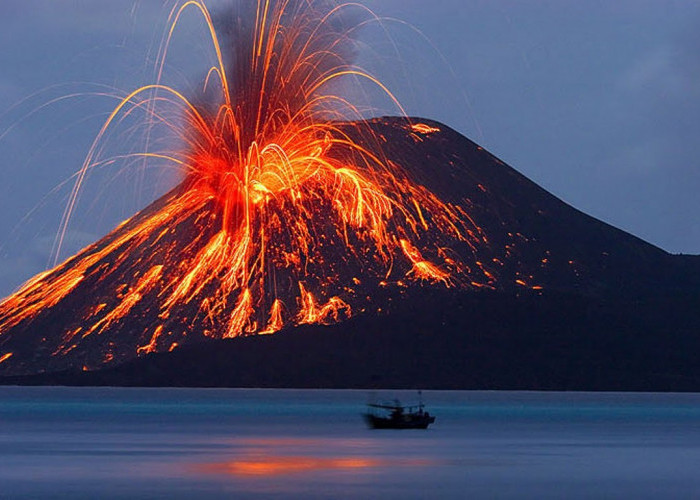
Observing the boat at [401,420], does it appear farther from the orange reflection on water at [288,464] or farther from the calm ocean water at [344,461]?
the orange reflection on water at [288,464]

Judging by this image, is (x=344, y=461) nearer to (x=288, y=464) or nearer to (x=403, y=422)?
(x=288, y=464)

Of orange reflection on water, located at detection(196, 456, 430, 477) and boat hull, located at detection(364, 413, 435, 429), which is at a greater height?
boat hull, located at detection(364, 413, 435, 429)

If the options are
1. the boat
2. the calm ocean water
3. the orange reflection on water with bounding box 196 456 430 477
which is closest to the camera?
the calm ocean water

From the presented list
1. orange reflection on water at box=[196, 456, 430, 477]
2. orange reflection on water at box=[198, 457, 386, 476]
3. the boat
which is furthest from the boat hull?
orange reflection on water at box=[198, 457, 386, 476]

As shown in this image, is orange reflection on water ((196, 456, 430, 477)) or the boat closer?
orange reflection on water ((196, 456, 430, 477))

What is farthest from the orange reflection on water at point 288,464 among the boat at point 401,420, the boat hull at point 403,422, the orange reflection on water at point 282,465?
the boat hull at point 403,422

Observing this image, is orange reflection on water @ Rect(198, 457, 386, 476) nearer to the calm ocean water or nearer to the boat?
the calm ocean water

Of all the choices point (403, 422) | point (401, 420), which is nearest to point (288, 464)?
point (403, 422)

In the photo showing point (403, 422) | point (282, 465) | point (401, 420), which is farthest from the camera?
point (401, 420)

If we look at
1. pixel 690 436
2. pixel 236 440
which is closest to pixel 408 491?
pixel 236 440

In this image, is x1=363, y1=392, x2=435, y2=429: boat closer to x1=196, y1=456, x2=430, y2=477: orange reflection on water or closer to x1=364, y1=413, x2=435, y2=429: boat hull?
x1=364, y1=413, x2=435, y2=429: boat hull

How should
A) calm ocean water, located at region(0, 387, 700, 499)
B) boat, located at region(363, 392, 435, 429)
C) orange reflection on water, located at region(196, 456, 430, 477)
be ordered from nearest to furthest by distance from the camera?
1. calm ocean water, located at region(0, 387, 700, 499)
2. orange reflection on water, located at region(196, 456, 430, 477)
3. boat, located at region(363, 392, 435, 429)
